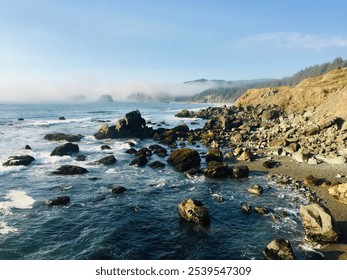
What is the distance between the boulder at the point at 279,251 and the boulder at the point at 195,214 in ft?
19.6

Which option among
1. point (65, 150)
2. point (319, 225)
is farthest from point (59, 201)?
point (65, 150)

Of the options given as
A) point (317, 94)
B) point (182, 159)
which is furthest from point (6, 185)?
point (317, 94)

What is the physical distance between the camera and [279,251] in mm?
18797

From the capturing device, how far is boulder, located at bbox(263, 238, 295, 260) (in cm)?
1855

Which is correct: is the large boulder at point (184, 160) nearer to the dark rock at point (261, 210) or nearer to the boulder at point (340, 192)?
the dark rock at point (261, 210)

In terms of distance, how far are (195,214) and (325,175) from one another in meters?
19.2

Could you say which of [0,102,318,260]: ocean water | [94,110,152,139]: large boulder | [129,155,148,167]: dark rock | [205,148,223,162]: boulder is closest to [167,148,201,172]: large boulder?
[0,102,318,260]: ocean water

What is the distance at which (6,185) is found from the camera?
33.4 metres

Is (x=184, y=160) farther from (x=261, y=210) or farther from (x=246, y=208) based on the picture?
(x=261, y=210)

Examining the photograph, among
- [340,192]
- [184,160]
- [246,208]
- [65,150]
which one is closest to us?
[246,208]

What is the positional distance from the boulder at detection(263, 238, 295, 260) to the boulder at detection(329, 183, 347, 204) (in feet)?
39.3

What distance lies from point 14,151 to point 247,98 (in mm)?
125871

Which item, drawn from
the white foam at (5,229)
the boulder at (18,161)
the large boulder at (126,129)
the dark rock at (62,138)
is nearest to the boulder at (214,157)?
the boulder at (18,161)

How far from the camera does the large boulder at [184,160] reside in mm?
40750
